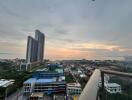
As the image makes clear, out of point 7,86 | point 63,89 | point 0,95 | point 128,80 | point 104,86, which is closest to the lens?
point 128,80

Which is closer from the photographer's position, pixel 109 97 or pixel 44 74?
pixel 109 97

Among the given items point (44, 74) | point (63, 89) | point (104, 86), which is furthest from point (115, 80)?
point (44, 74)

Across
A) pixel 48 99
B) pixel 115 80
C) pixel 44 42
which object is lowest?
pixel 48 99

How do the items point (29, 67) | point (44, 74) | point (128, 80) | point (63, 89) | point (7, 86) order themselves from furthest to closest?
point (29, 67), point (44, 74), point (63, 89), point (7, 86), point (128, 80)

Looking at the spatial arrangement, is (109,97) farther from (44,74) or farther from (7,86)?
(44,74)

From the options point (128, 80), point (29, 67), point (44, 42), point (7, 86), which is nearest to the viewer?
point (128, 80)

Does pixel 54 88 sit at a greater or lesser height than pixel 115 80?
lesser

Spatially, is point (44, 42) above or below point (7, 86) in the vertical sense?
above

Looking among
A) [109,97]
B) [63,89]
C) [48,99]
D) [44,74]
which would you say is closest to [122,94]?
[109,97]

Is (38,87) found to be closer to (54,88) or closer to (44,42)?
(54,88)
